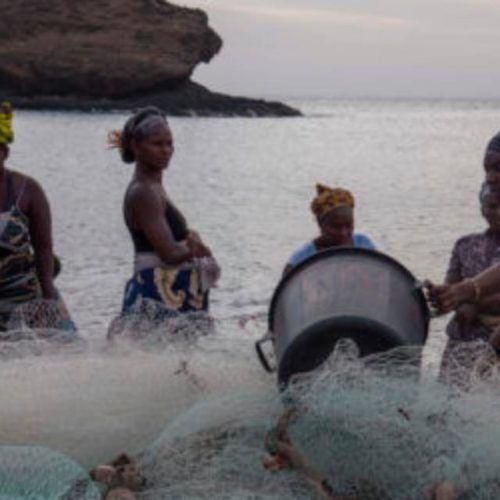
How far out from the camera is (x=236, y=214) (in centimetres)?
1988

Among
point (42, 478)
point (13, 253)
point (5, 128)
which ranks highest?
point (5, 128)

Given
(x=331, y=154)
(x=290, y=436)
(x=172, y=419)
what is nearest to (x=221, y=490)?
(x=290, y=436)

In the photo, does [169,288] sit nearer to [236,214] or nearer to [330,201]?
[330,201]

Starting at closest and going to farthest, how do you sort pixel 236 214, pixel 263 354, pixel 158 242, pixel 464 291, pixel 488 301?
pixel 263 354
pixel 464 291
pixel 488 301
pixel 158 242
pixel 236 214

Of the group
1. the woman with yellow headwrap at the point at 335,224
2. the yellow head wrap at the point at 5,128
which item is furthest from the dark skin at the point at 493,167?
the yellow head wrap at the point at 5,128

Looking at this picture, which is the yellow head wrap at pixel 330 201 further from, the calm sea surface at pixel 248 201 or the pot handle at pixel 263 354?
the calm sea surface at pixel 248 201

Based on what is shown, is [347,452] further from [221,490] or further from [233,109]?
[233,109]

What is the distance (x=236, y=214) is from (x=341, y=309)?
1694 centimetres

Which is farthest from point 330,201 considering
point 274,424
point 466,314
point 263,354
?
point 274,424

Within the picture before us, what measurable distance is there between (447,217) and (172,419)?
16664 mm

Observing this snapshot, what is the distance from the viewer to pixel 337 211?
4504 millimetres

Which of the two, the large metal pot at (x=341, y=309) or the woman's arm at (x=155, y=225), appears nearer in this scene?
the large metal pot at (x=341, y=309)

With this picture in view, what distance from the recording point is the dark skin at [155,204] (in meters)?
4.24

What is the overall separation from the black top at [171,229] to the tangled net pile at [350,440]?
1553mm
